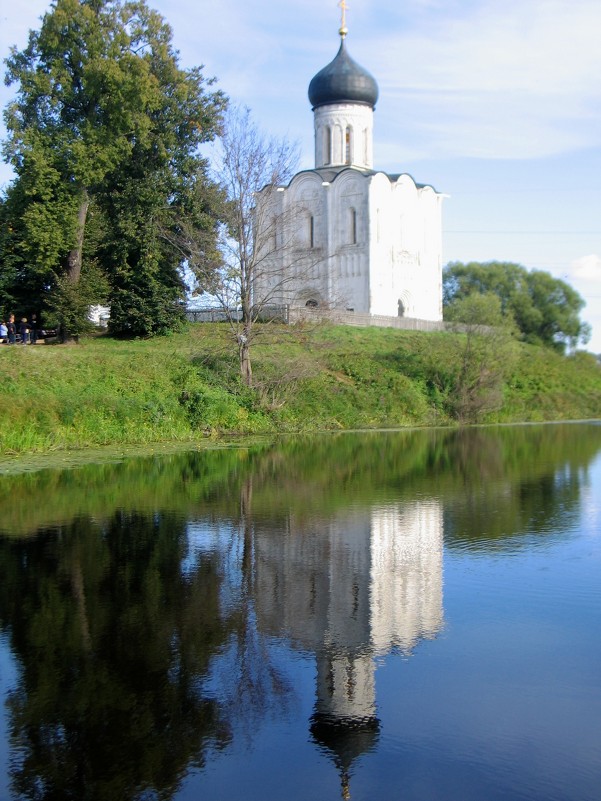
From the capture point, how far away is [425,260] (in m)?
47.5

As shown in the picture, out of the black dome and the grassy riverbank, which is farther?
the black dome

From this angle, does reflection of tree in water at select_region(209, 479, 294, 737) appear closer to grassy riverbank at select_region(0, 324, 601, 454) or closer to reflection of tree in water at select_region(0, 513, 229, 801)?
reflection of tree in water at select_region(0, 513, 229, 801)

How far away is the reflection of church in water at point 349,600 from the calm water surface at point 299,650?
2cm

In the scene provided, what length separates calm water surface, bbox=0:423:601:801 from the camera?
4508 mm

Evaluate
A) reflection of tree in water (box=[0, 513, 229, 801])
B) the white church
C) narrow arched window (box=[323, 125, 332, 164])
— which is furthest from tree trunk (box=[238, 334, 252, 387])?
narrow arched window (box=[323, 125, 332, 164])

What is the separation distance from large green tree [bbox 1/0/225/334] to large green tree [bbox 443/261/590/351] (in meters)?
28.5

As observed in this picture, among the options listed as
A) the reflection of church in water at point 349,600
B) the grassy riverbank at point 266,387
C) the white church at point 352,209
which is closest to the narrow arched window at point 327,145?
the white church at point 352,209

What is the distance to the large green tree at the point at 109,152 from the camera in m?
30.0

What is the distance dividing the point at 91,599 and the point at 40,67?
2790 centimetres

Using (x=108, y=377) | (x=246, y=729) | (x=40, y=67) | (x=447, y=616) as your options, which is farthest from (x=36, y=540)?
(x=40, y=67)

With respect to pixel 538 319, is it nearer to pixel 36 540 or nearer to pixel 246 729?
pixel 36 540

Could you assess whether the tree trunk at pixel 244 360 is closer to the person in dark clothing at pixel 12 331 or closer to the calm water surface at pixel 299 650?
the person in dark clothing at pixel 12 331

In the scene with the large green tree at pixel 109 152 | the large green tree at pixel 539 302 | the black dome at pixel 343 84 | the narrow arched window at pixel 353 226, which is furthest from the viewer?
the large green tree at pixel 539 302

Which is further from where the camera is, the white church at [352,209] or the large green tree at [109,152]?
the white church at [352,209]
